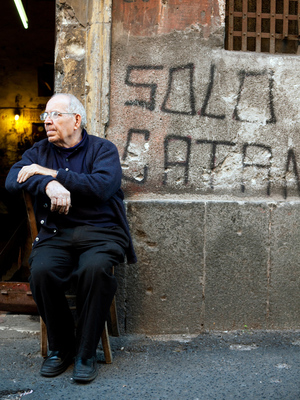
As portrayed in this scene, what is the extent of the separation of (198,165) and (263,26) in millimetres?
1299

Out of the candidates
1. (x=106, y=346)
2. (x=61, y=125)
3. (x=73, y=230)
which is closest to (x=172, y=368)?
(x=106, y=346)

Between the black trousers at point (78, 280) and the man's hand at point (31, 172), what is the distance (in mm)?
378

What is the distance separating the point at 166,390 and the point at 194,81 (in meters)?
2.23

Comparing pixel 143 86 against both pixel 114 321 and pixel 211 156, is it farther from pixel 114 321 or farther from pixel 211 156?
pixel 114 321

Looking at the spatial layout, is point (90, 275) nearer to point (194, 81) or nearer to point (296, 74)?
point (194, 81)

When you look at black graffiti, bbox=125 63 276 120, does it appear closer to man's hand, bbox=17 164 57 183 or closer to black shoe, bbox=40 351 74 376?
man's hand, bbox=17 164 57 183

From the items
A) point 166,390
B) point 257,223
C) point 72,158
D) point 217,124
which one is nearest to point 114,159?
point 72,158

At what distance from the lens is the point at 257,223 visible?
3510 millimetres

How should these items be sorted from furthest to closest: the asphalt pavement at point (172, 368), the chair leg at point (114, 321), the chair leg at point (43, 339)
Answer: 1. the chair leg at point (114, 321)
2. the chair leg at point (43, 339)
3. the asphalt pavement at point (172, 368)

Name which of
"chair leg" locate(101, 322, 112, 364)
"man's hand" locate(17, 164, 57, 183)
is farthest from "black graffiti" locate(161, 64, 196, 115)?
"chair leg" locate(101, 322, 112, 364)

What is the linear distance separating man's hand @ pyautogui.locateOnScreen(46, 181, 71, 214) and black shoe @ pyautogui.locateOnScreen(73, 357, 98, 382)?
890 mm

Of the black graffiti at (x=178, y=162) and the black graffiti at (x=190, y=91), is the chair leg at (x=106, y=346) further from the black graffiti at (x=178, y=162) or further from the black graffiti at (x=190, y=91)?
the black graffiti at (x=190, y=91)

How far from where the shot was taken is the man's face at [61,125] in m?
3.01

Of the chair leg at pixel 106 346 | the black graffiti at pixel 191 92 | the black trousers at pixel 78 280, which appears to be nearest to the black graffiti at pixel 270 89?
the black graffiti at pixel 191 92
